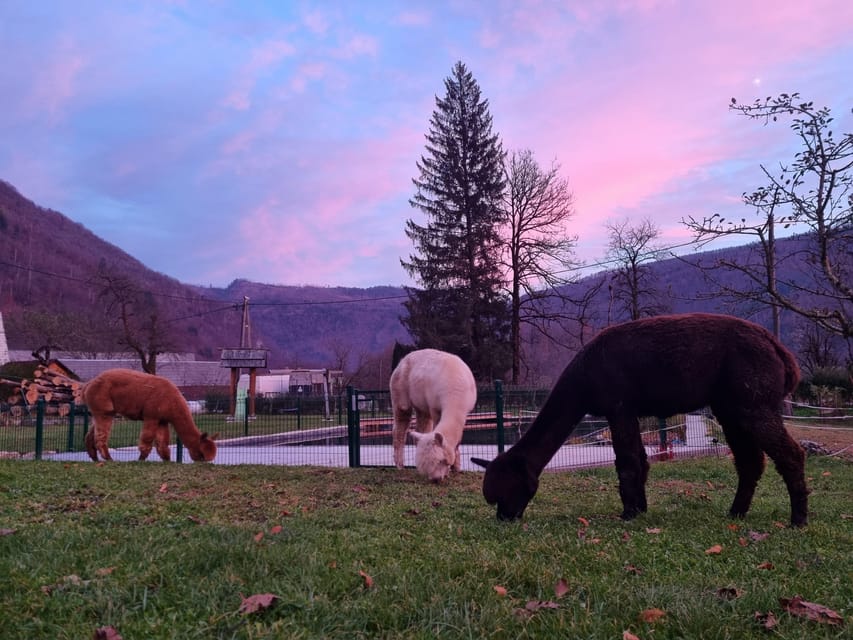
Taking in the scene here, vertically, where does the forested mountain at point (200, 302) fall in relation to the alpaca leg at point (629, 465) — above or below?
above

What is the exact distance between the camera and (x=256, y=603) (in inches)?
120

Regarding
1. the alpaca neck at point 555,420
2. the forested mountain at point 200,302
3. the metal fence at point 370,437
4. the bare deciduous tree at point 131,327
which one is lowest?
the metal fence at point 370,437

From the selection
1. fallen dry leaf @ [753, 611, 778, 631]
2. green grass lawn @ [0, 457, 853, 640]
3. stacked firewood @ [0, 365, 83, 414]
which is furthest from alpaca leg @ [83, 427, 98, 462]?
stacked firewood @ [0, 365, 83, 414]

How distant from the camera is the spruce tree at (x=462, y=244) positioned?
35.4 m

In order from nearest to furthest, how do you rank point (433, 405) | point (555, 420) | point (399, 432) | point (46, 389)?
point (555, 420) < point (433, 405) < point (399, 432) < point (46, 389)

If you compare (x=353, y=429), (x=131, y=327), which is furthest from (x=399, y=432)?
(x=131, y=327)

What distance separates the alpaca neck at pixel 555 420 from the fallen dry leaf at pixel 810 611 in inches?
142

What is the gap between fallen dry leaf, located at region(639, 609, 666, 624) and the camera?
9.44ft

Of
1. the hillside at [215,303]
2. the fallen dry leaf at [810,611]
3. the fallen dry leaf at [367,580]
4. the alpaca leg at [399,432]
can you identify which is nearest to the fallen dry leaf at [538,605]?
the fallen dry leaf at [367,580]

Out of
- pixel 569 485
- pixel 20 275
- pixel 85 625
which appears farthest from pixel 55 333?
pixel 20 275

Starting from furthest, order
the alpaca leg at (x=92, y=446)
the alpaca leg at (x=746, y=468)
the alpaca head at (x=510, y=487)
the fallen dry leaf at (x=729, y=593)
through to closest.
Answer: the alpaca leg at (x=92, y=446), the alpaca leg at (x=746, y=468), the alpaca head at (x=510, y=487), the fallen dry leaf at (x=729, y=593)

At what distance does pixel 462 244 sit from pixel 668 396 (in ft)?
104

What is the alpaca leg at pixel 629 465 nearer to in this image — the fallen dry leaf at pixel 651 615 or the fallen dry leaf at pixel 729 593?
the fallen dry leaf at pixel 729 593

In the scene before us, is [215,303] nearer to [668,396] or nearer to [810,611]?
[668,396]
